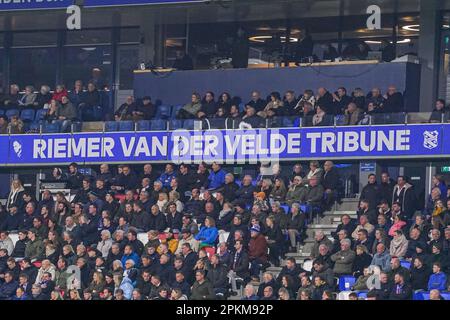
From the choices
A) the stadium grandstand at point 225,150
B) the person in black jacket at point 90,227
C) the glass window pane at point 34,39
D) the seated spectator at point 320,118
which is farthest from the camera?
the glass window pane at point 34,39

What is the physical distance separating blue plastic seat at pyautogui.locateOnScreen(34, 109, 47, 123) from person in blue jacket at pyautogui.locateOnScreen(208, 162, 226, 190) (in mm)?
4778

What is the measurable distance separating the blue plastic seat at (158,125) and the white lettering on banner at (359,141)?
9.64ft

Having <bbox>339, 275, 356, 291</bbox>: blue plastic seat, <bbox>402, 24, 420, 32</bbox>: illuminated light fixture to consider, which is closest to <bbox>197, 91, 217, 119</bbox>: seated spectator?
<bbox>402, 24, 420, 32</bbox>: illuminated light fixture

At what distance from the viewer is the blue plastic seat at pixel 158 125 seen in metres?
31.2

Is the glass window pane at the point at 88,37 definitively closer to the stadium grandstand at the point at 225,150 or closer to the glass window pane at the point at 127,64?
the stadium grandstand at the point at 225,150

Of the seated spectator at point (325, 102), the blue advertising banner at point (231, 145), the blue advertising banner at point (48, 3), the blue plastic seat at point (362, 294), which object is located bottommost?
the blue plastic seat at point (362, 294)

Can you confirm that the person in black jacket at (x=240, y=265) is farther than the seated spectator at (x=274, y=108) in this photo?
No

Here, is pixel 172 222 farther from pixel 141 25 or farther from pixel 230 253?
pixel 141 25

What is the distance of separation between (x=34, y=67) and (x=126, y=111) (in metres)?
4.49

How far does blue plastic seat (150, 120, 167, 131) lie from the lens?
31.2m

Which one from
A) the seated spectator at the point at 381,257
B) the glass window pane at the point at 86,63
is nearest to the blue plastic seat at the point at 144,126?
the glass window pane at the point at 86,63

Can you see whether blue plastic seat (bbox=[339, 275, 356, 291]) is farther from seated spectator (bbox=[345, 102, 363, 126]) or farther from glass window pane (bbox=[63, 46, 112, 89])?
glass window pane (bbox=[63, 46, 112, 89])

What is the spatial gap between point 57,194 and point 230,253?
5.05 meters

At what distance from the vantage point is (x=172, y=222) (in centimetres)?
2828
